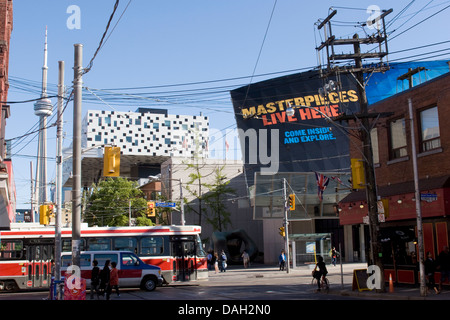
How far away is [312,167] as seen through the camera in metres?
57.5

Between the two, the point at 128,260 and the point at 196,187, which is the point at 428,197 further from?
the point at 196,187

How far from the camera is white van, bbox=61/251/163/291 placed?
2706 cm

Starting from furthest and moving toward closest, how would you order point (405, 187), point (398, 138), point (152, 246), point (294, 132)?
point (294, 132) → point (152, 246) → point (398, 138) → point (405, 187)

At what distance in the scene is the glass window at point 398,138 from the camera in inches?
1020

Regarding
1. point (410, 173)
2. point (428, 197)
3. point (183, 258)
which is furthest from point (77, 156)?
point (410, 173)

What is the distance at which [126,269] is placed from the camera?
27312 millimetres

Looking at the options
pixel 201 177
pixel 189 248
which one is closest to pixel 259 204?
pixel 201 177

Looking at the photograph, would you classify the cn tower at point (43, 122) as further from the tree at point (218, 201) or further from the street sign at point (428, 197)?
the tree at point (218, 201)

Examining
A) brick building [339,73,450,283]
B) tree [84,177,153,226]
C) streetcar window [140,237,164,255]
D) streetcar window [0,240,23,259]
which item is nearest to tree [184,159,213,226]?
tree [84,177,153,226]

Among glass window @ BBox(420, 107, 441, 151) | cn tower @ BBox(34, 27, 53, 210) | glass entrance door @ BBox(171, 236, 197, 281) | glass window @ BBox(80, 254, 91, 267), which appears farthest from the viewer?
cn tower @ BBox(34, 27, 53, 210)

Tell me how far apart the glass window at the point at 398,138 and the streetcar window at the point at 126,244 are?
15.2 meters

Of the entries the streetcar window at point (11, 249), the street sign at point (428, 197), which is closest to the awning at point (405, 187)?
the street sign at point (428, 197)

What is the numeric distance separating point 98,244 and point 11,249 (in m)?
4.65

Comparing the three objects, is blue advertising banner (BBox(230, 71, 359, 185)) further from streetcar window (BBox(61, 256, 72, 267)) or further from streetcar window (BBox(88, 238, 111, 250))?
streetcar window (BBox(61, 256, 72, 267))
